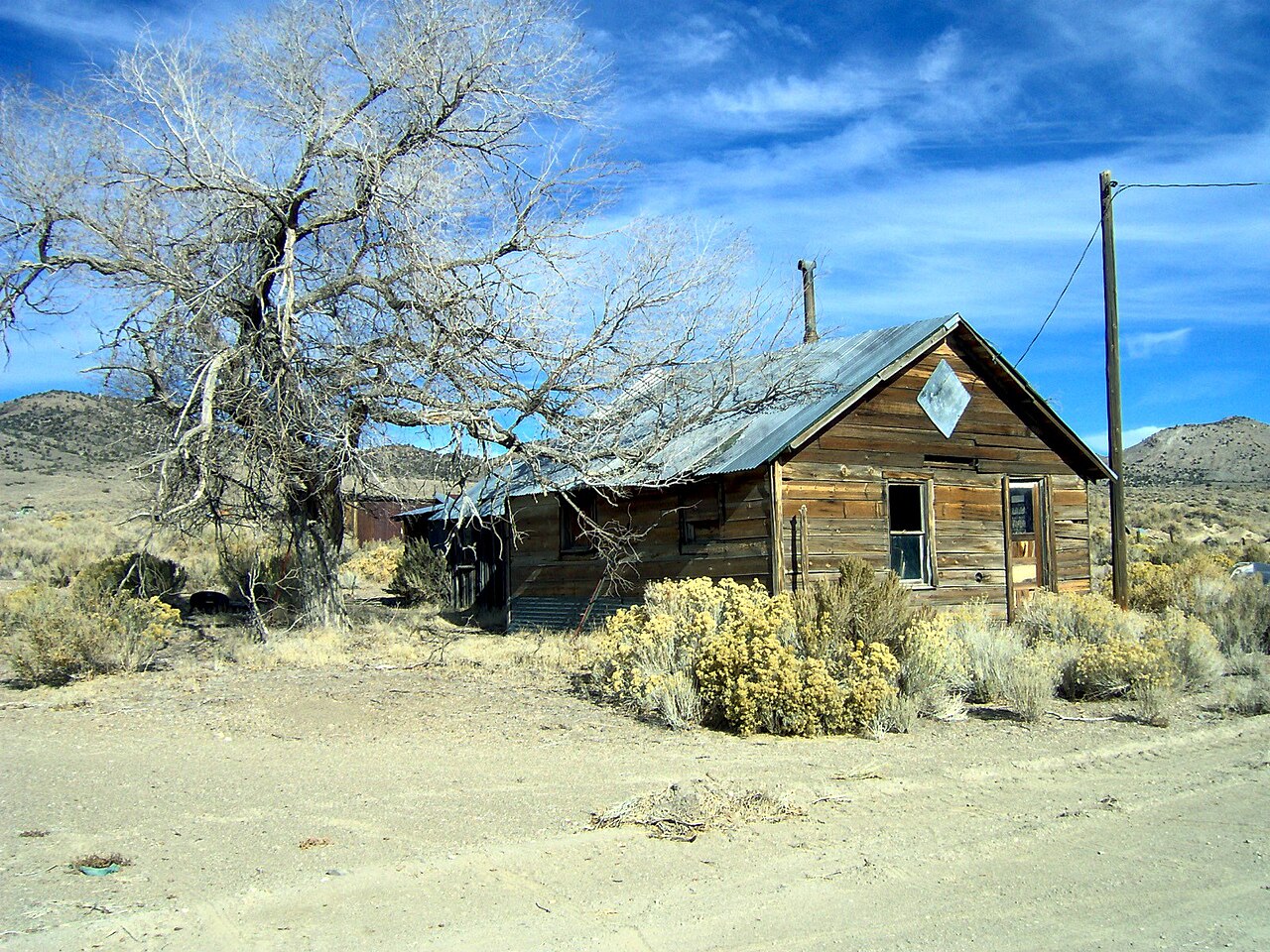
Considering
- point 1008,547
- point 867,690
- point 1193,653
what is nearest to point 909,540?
point 1008,547

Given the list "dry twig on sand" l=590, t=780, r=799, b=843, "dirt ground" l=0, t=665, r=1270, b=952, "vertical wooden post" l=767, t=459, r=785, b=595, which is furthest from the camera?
"vertical wooden post" l=767, t=459, r=785, b=595

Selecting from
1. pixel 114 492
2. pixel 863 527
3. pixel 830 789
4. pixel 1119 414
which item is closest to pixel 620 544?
pixel 863 527

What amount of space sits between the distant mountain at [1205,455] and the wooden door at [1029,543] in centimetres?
6300

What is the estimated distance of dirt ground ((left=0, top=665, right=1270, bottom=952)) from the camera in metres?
4.71

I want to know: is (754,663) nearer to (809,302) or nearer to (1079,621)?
(1079,621)

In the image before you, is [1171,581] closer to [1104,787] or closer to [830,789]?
[1104,787]

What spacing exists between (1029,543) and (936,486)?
258 cm

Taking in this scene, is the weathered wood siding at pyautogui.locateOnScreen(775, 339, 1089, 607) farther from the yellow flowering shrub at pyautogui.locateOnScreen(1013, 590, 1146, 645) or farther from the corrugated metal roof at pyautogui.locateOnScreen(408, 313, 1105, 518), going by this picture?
the yellow flowering shrub at pyautogui.locateOnScreen(1013, 590, 1146, 645)

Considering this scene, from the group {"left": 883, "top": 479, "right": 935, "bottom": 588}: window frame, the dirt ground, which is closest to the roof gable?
{"left": 883, "top": 479, "right": 935, "bottom": 588}: window frame

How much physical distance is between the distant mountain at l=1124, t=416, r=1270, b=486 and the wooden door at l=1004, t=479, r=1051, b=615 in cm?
6300

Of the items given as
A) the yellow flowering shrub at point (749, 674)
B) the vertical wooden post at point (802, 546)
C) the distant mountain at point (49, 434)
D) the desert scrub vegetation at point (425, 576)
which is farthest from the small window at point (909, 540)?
the distant mountain at point (49, 434)

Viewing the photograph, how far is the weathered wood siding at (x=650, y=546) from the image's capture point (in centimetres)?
1435

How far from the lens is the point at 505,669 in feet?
42.1

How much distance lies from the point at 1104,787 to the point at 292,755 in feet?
19.1
